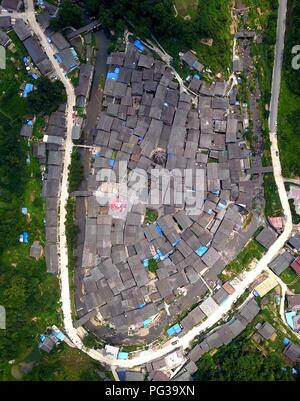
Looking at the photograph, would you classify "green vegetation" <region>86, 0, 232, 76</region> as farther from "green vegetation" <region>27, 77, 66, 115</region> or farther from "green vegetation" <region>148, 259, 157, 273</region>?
"green vegetation" <region>148, 259, 157, 273</region>

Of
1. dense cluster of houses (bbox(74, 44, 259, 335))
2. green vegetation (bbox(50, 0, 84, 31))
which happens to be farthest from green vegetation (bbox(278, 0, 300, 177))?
green vegetation (bbox(50, 0, 84, 31))

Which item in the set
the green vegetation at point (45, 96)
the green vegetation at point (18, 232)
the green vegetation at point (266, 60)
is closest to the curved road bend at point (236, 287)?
the green vegetation at point (266, 60)

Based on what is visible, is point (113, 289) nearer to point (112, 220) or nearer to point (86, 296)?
point (86, 296)

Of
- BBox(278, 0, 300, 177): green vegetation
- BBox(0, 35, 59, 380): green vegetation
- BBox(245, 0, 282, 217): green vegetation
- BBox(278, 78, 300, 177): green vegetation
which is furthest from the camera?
BBox(245, 0, 282, 217): green vegetation

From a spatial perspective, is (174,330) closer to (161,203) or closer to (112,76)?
(161,203)

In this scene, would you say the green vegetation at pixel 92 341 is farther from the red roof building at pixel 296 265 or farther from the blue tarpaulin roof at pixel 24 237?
the red roof building at pixel 296 265

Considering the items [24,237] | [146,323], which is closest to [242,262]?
[146,323]
